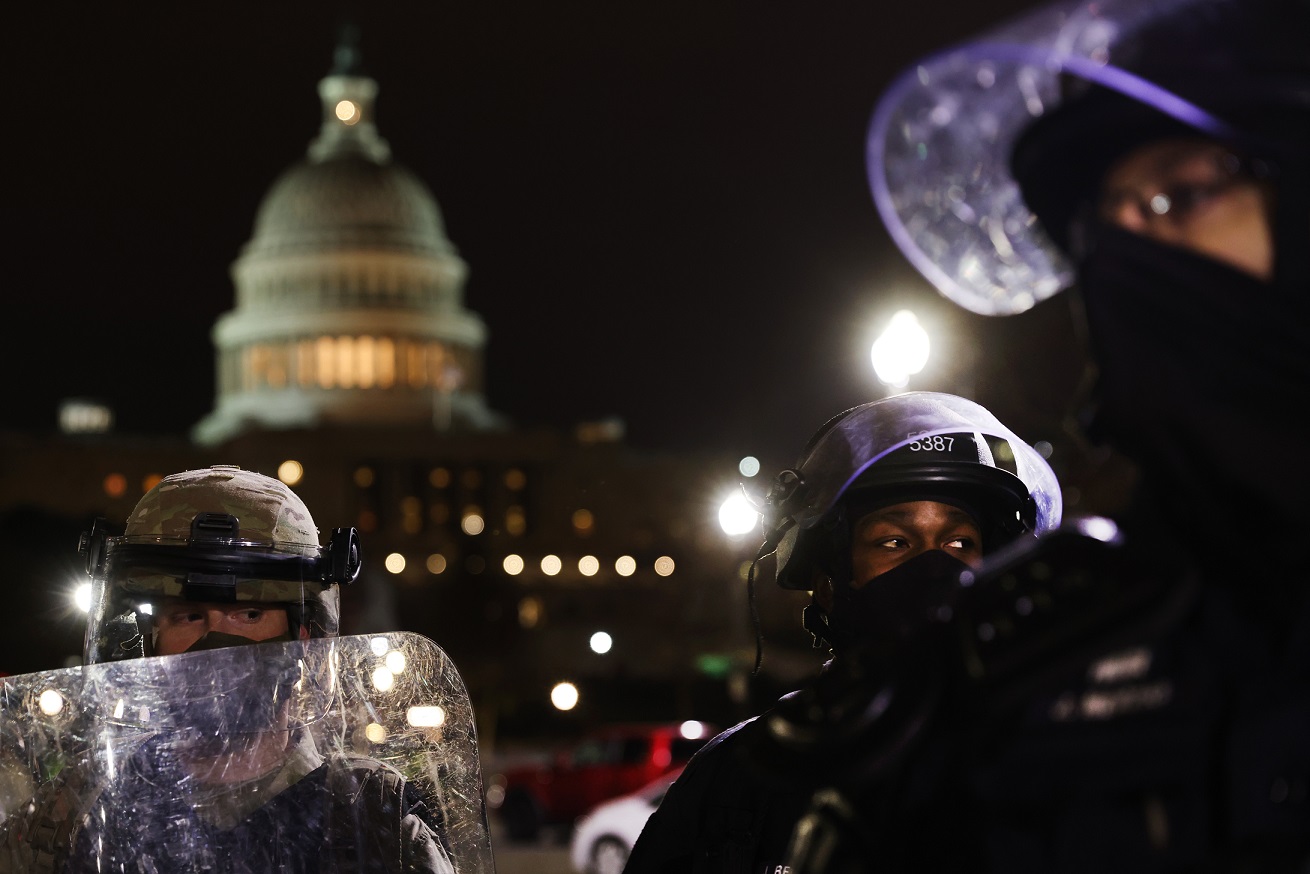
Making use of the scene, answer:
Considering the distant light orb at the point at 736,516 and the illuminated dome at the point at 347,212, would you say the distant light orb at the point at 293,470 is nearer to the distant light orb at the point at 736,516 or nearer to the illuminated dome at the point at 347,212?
the illuminated dome at the point at 347,212

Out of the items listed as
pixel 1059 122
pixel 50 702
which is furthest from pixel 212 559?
pixel 1059 122

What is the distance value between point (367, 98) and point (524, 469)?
25659 millimetres

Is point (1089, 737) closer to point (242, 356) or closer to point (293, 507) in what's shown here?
point (293, 507)

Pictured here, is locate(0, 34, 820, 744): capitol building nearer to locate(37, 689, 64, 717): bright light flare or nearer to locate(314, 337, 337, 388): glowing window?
locate(314, 337, 337, 388): glowing window

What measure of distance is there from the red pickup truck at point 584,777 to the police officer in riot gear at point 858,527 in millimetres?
14213

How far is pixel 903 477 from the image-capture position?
291cm

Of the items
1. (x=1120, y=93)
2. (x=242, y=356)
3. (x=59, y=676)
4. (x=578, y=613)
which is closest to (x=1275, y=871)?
(x=1120, y=93)

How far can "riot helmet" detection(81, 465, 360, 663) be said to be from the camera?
10.0 ft

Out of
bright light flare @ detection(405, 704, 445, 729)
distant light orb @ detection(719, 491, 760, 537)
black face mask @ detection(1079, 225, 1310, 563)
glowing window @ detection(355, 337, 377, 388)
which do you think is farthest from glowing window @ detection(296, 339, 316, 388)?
black face mask @ detection(1079, 225, 1310, 563)

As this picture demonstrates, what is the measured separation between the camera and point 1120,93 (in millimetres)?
1609

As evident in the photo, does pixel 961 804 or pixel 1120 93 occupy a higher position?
pixel 1120 93

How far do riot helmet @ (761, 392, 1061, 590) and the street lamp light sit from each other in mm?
3955

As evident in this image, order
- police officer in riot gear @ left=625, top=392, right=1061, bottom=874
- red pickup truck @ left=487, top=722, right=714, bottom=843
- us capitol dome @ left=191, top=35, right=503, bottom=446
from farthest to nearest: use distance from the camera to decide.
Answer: us capitol dome @ left=191, top=35, right=503, bottom=446 → red pickup truck @ left=487, top=722, right=714, bottom=843 → police officer in riot gear @ left=625, top=392, right=1061, bottom=874

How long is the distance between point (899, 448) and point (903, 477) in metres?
0.06
